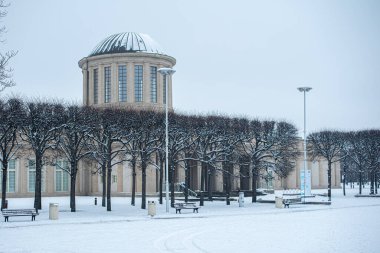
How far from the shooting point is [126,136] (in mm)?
43219

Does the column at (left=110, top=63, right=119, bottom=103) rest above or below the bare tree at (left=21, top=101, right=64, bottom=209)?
above

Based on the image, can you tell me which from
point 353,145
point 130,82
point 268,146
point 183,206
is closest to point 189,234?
point 183,206

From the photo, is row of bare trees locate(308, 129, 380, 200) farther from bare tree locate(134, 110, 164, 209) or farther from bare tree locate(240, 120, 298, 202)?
bare tree locate(134, 110, 164, 209)

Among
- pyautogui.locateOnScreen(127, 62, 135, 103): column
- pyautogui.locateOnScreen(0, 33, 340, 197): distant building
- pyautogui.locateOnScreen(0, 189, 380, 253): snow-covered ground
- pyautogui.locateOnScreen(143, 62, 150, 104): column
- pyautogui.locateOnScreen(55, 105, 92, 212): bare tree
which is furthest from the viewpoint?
pyautogui.locateOnScreen(143, 62, 150, 104): column

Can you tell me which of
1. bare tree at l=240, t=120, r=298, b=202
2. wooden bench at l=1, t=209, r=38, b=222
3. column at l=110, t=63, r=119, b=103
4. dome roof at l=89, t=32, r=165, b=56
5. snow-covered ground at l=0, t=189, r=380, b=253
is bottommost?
snow-covered ground at l=0, t=189, r=380, b=253

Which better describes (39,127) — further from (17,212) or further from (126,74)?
(126,74)

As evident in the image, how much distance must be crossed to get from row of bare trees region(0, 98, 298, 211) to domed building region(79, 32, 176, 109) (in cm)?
2068

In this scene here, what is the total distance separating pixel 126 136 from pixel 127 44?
32.2 metres

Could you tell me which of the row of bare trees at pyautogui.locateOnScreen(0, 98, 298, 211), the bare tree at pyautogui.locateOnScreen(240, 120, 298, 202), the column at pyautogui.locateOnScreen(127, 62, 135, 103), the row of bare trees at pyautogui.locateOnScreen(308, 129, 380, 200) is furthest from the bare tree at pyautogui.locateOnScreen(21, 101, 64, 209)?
the row of bare trees at pyautogui.locateOnScreen(308, 129, 380, 200)

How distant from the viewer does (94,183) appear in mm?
68875

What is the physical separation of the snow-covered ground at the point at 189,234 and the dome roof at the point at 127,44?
40415 mm

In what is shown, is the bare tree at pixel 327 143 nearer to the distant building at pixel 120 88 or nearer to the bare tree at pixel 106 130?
the distant building at pixel 120 88

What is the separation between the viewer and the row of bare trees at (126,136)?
39094 mm

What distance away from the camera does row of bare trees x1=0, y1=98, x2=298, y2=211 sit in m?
A: 39.1
